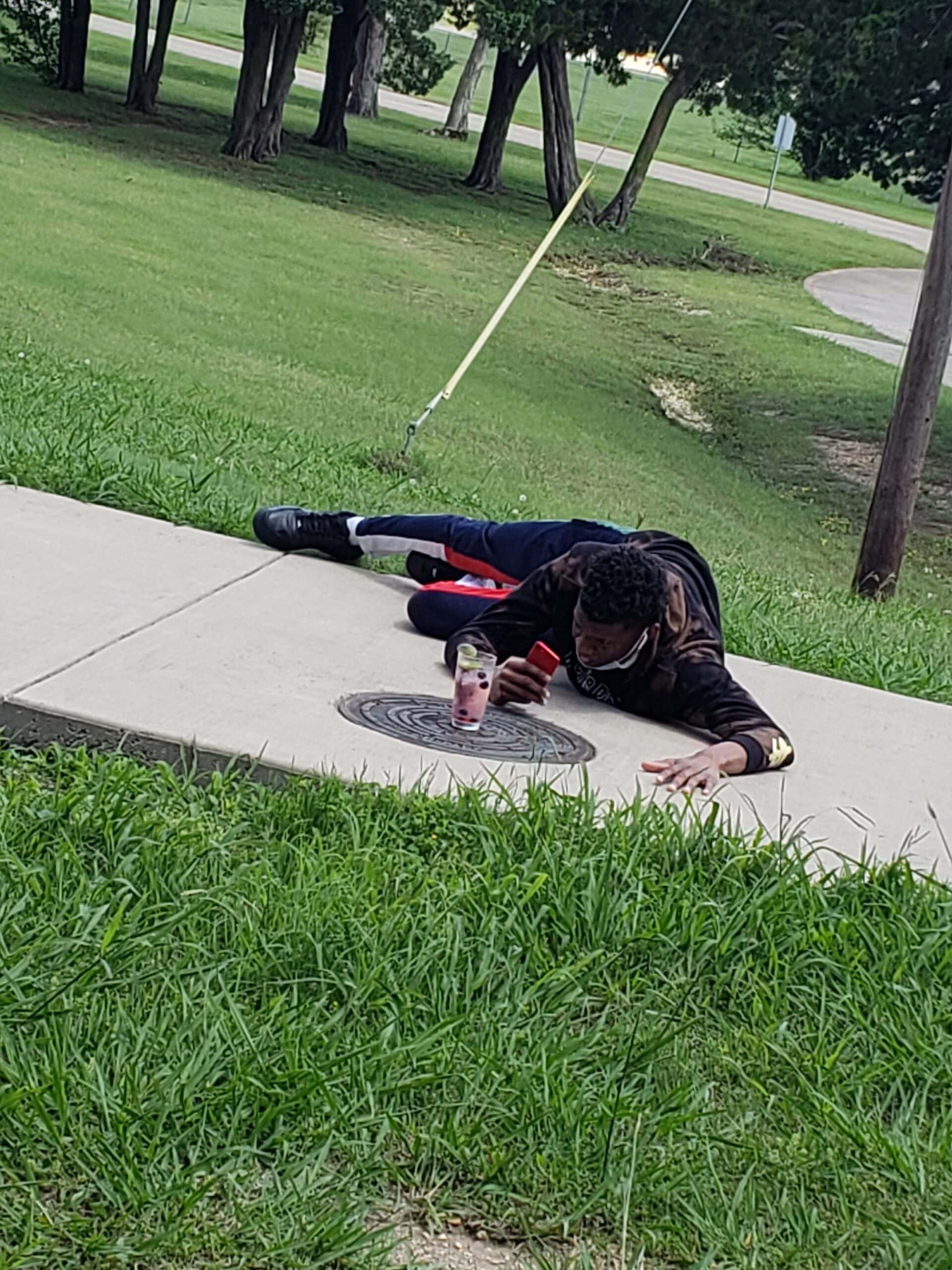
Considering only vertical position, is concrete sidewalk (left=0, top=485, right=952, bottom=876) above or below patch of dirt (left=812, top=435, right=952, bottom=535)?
above

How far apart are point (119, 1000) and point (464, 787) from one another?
1.18 meters

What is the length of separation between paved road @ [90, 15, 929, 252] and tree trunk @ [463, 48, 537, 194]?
9.98 metres

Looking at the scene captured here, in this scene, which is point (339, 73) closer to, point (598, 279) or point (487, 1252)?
point (598, 279)

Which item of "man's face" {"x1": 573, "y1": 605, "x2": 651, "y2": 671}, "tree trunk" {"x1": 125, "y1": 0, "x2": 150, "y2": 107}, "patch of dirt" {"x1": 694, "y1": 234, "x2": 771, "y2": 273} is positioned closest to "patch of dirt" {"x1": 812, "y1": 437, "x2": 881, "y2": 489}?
"man's face" {"x1": 573, "y1": 605, "x2": 651, "y2": 671}

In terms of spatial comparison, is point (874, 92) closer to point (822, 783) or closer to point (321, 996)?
point (822, 783)

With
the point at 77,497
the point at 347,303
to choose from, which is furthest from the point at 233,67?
the point at 77,497

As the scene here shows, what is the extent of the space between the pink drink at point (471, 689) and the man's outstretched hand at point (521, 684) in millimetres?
179

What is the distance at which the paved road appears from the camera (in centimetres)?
4338

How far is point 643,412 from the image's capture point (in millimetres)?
15922

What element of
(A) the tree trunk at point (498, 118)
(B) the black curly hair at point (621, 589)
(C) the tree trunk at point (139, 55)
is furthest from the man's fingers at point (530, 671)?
(A) the tree trunk at point (498, 118)

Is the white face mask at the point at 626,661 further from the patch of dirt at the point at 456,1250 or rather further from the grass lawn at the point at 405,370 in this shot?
the patch of dirt at the point at 456,1250

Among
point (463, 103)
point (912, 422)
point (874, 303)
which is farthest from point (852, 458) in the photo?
point (463, 103)

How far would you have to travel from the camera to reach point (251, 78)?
26562mm

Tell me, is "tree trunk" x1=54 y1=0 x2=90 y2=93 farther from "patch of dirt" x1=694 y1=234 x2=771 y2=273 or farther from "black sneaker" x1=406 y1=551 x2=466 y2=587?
"black sneaker" x1=406 y1=551 x2=466 y2=587
